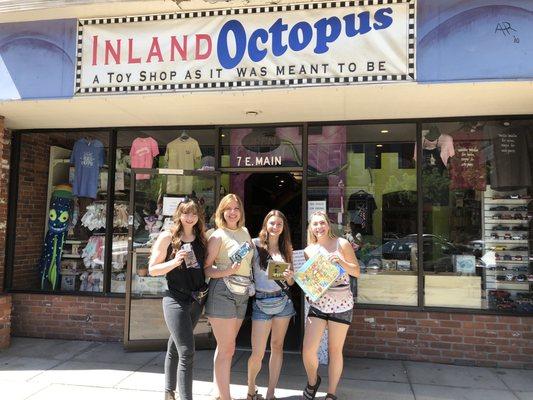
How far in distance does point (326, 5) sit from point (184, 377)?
153 inches

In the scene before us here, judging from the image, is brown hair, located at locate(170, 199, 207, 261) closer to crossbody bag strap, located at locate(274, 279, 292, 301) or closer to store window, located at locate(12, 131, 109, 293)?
crossbody bag strap, located at locate(274, 279, 292, 301)

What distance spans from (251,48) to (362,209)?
102 inches

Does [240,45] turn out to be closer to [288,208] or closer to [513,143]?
[513,143]

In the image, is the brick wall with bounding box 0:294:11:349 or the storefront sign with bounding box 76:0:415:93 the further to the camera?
the brick wall with bounding box 0:294:11:349

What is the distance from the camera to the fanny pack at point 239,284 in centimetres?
383

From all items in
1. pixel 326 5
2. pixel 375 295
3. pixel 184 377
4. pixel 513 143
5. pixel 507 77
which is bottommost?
pixel 184 377

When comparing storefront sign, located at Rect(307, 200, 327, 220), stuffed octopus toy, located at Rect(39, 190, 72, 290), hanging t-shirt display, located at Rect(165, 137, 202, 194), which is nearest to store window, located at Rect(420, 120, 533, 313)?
storefront sign, located at Rect(307, 200, 327, 220)

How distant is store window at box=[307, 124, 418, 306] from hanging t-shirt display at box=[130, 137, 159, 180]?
7.48ft

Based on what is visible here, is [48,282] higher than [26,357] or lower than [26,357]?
higher

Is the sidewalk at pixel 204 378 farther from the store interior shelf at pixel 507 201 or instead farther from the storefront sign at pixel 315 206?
the store interior shelf at pixel 507 201

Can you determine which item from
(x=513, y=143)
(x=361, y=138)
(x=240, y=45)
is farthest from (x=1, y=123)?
(x=513, y=143)

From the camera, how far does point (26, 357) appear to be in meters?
5.54

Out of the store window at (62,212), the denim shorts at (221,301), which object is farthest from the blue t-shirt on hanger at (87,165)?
the denim shorts at (221,301)

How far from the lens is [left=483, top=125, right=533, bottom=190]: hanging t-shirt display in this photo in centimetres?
560
